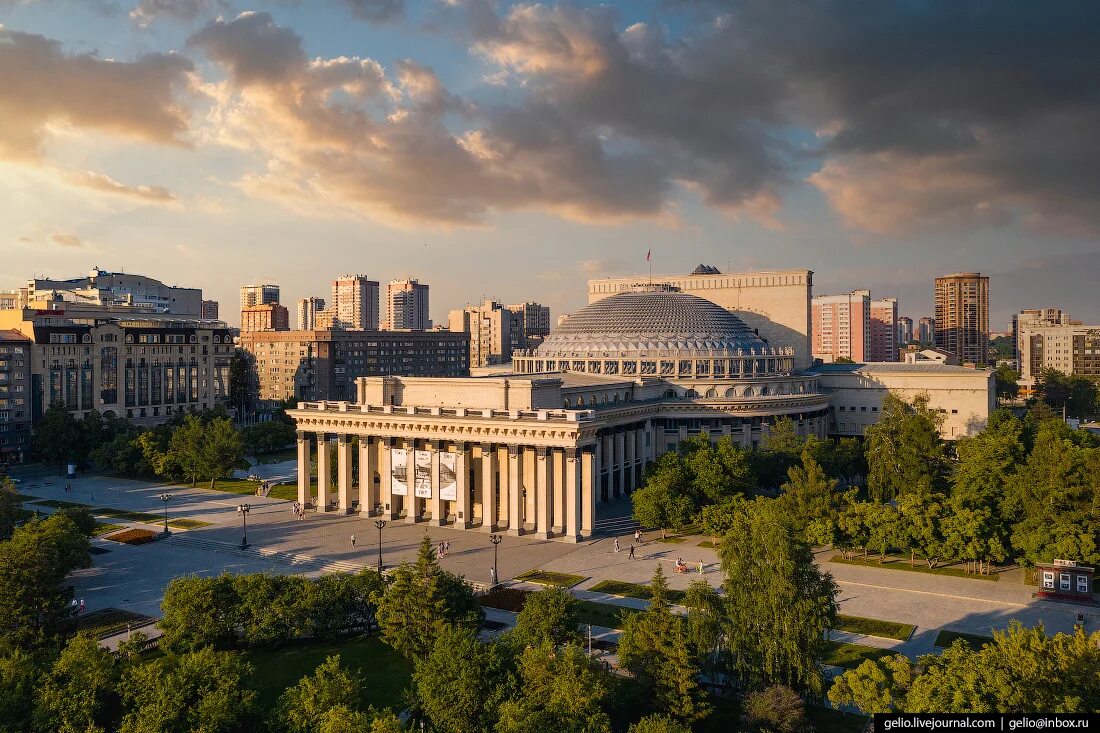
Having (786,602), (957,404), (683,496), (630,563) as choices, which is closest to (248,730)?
(786,602)

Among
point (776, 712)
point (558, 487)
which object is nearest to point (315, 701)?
point (776, 712)

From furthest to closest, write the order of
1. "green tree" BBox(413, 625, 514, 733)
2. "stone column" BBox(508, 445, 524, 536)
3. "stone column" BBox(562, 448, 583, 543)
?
1. "stone column" BBox(508, 445, 524, 536)
2. "stone column" BBox(562, 448, 583, 543)
3. "green tree" BBox(413, 625, 514, 733)

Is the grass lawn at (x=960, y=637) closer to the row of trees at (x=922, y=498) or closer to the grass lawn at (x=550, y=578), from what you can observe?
the row of trees at (x=922, y=498)

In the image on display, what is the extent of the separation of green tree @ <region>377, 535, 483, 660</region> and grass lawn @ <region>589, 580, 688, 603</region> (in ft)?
35.6

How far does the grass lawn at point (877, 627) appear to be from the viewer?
4034cm

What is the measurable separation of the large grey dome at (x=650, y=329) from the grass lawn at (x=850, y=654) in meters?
55.9

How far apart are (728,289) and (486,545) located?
65.8 m

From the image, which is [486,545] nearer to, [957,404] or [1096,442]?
[1096,442]

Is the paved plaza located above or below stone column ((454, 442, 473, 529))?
below

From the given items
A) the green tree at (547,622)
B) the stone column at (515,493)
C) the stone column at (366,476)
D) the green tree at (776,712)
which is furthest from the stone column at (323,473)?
the green tree at (776,712)

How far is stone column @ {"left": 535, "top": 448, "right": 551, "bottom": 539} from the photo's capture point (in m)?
61.7

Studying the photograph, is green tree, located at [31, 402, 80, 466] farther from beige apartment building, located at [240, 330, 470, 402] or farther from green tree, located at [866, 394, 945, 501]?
green tree, located at [866, 394, 945, 501]

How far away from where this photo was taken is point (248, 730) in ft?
101

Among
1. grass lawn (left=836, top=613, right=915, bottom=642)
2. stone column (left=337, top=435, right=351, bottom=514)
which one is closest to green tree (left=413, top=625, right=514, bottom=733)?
grass lawn (left=836, top=613, right=915, bottom=642)
